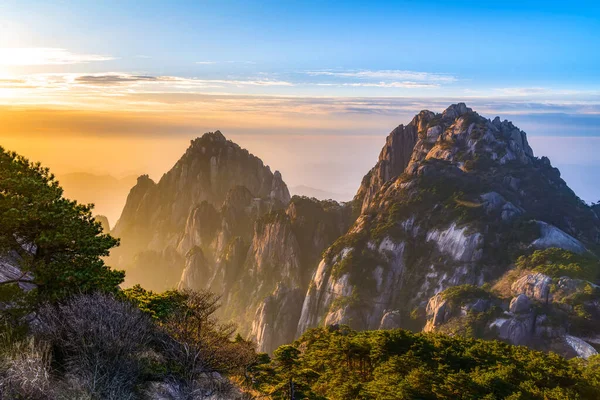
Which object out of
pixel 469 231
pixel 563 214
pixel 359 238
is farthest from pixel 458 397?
pixel 563 214

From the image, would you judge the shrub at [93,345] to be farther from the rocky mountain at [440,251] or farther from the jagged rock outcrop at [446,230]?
the jagged rock outcrop at [446,230]

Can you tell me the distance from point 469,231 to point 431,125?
65.9m

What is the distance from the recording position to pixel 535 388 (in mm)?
36312

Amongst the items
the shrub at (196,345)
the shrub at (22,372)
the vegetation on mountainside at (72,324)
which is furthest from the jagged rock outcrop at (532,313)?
the shrub at (22,372)

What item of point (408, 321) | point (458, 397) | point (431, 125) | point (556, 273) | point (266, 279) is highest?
point (431, 125)

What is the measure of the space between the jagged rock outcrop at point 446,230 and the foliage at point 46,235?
8510 cm

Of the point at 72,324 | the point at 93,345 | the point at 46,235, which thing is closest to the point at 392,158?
the point at 46,235

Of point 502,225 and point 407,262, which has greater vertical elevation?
point 502,225

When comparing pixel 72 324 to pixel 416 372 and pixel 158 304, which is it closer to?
pixel 158 304

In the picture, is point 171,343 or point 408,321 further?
point 408,321

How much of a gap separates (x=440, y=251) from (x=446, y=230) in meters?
6.29

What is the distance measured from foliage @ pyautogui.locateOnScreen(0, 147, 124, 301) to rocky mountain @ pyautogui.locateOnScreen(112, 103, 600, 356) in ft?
264

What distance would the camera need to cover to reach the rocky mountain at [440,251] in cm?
9050

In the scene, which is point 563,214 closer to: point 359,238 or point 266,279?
point 359,238
